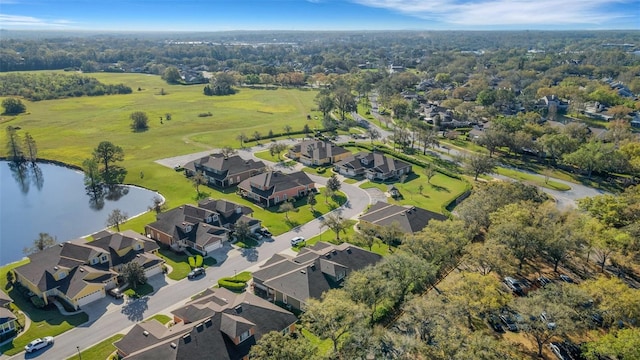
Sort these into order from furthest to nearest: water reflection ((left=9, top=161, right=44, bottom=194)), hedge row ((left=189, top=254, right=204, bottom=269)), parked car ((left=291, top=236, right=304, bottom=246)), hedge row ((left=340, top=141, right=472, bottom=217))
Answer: water reflection ((left=9, top=161, right=44, bottom=194)), hedge row ((left=340, top=141, right=472, bottom=217)), parked car ((left=291, top=236, right=304, bottom=246)), hedge row ((left=189, top=254, right=204, bottom=269))

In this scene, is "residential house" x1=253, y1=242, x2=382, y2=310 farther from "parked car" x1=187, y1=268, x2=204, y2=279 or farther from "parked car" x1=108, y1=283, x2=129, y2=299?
"parked car" x1=108, y1=283, x2=129, y2=299

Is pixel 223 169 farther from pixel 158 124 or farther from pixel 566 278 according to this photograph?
pixel 566 278

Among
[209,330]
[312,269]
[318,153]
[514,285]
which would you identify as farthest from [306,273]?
[318,153]

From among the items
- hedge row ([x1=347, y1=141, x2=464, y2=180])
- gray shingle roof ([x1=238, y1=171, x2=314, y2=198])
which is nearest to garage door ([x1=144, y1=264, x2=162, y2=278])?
gray shingle roof ([x1=238, y1=171, x2=314, y2=198])

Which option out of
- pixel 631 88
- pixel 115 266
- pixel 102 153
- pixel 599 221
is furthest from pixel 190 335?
pixel 631 88

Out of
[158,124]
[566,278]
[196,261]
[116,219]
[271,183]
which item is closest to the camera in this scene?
[566,278]

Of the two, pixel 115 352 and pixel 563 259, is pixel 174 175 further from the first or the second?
pixel 563 259
